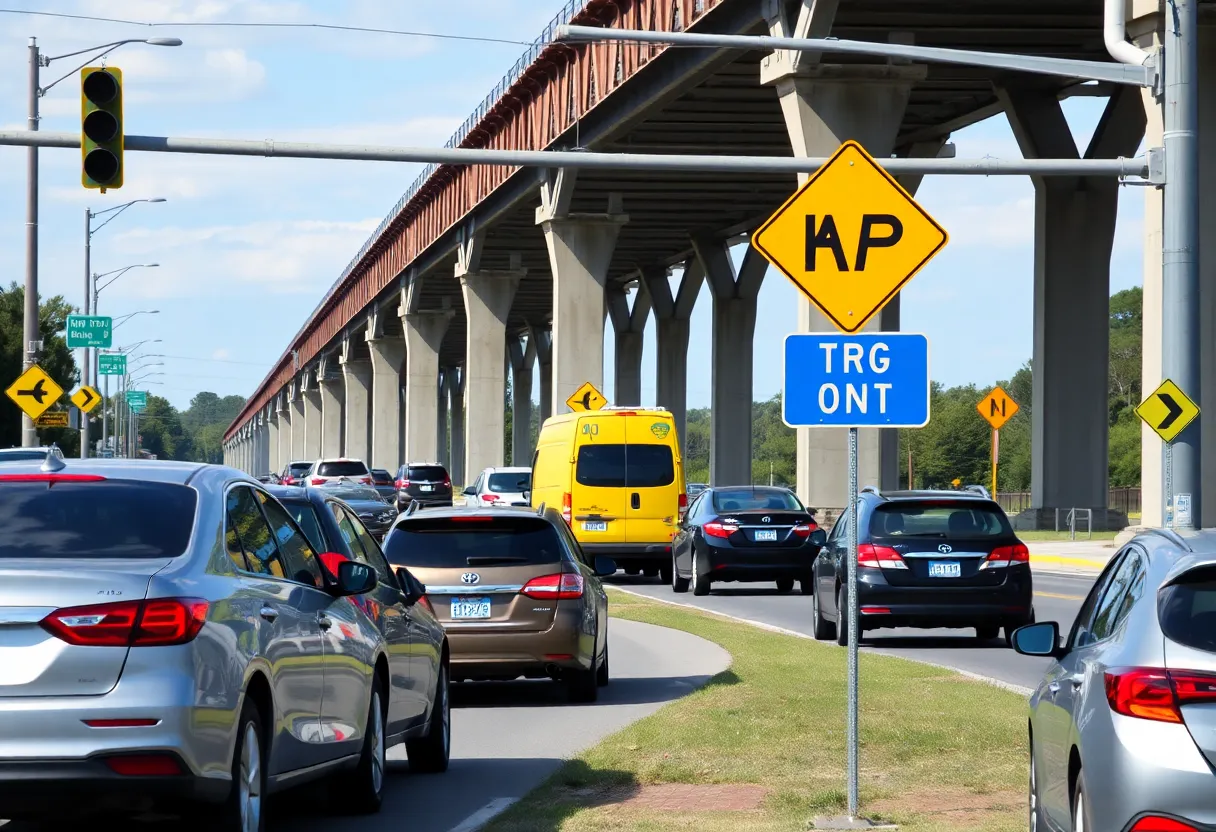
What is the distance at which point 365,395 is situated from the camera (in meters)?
133

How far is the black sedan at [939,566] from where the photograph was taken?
20.5 m

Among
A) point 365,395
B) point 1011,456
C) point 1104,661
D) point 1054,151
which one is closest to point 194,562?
point 1104,661

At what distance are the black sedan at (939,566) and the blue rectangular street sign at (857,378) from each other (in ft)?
34.6

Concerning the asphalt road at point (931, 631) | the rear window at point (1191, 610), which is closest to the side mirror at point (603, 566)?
the asphalt road at point (931, 631)

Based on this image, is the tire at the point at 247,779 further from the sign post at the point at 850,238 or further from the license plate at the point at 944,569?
the license plate at the point at 944,569

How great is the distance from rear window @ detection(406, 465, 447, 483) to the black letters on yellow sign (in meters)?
53.0

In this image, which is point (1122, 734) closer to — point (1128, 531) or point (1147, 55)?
point (1147, 55)

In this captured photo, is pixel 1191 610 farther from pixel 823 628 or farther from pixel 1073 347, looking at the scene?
pixel 1073 347

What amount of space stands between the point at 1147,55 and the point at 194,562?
1812cm

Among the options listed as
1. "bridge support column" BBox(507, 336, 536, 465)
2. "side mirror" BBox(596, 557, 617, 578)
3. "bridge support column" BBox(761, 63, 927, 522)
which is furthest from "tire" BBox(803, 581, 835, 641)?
"bridge support column" BBox(507, 336, 536, 465)

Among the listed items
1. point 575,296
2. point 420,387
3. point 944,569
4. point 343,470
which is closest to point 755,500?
point 944,569

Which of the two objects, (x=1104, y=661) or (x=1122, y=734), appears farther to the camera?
(x=1104, y=661)

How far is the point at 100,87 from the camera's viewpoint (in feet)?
69.7

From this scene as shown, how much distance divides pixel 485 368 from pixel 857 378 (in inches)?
2656
